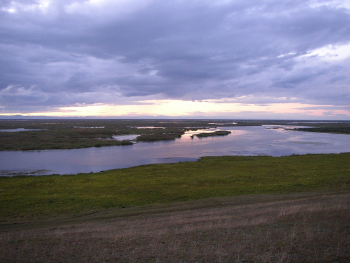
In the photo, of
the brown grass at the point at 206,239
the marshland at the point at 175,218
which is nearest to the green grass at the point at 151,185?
the marshland at the point at 175,218

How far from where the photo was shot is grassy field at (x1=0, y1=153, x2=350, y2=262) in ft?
20.5

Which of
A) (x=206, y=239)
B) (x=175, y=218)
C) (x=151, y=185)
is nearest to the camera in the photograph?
(x=206, y=239)

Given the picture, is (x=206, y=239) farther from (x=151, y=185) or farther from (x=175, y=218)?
(x=151, y=185)

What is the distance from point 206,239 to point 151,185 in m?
11.8

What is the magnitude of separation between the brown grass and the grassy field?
0.08 ft

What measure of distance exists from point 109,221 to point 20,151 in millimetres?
36626

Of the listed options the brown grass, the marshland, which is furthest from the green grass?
the brown grass

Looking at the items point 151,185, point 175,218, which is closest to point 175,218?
point 175,218

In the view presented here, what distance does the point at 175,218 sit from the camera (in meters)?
10.3

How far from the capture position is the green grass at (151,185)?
14.2m

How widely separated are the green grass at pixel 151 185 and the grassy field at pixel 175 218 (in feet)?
0.23

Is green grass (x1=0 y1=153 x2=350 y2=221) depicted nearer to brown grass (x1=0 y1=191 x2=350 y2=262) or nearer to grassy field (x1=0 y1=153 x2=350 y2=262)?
grassy field (x1=0 y1=153 x2=350 y2=262)

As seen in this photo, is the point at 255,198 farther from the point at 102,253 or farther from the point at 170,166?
the point at 170,166

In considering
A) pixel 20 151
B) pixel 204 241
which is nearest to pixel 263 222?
pixel 204 241
